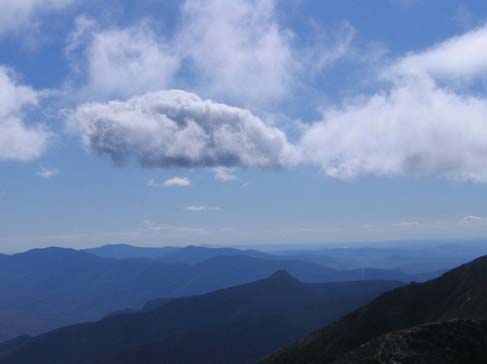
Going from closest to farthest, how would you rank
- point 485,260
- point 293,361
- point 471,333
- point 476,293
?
point 471,333 < point 476,293 < point 293,361 < point 485,260

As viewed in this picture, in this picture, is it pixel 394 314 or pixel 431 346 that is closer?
pixel 431 346

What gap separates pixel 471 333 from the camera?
242 feet

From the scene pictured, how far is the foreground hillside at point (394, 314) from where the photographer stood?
130m

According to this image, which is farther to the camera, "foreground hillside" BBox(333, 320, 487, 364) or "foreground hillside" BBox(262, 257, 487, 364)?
"foreground hillside" BBox(262, 257, 487, 364)

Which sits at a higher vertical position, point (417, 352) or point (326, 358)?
point (417, 352)

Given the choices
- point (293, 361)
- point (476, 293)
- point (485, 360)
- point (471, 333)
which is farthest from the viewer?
point (293, 361)

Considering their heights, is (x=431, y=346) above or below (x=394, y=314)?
above

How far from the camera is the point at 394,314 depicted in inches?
5566

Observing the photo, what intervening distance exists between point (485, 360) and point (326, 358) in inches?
2504

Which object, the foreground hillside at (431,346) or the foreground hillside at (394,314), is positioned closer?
the foreground hillside at (431,346)

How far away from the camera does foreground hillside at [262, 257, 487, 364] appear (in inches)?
5108

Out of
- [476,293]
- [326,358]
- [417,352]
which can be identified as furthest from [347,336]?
[417,352]

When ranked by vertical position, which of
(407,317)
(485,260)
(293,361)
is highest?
(485,260)

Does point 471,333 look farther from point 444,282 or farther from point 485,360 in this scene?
point 444,282
